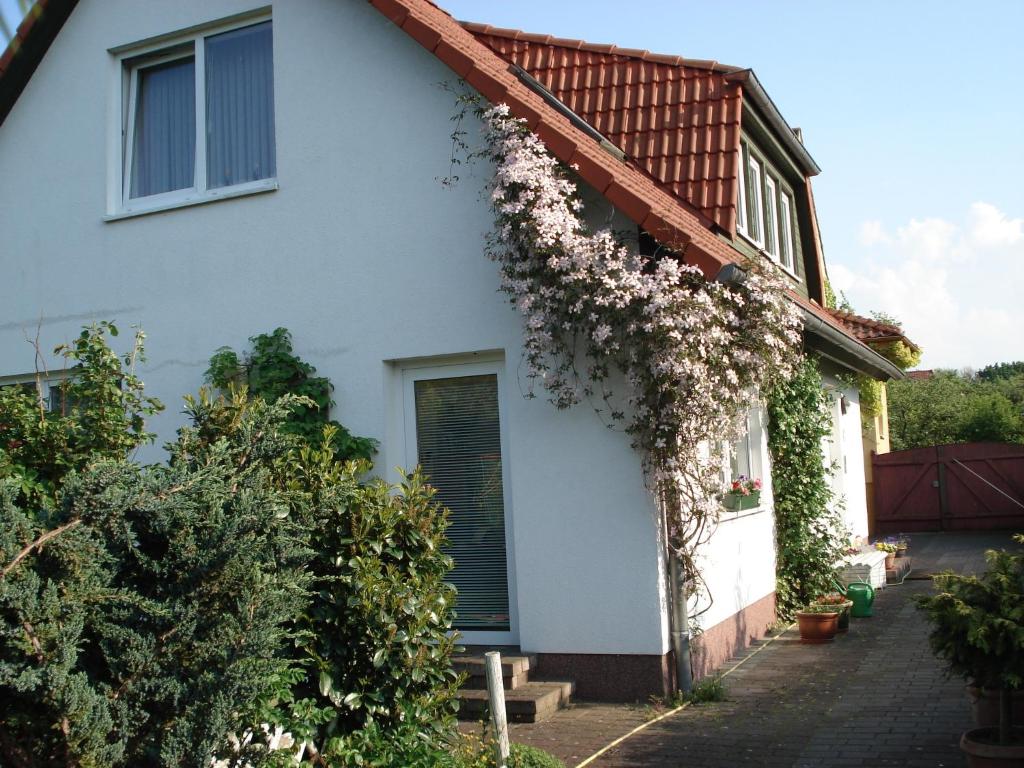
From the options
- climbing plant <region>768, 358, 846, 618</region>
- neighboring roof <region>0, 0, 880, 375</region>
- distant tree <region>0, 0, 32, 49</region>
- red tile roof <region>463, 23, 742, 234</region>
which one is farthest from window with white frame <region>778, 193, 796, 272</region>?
distant tree <region>0, 0, 32, 49</region>

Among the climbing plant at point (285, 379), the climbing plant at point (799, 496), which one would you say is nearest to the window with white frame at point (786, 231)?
the climbing plant at point (799, 496)

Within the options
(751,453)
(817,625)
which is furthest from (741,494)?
(817,625)

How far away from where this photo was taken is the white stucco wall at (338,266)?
26.0 feet

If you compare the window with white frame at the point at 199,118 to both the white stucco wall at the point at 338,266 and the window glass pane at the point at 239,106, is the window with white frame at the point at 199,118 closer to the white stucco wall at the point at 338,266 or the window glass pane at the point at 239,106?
the window glass pane at the point at 239,106

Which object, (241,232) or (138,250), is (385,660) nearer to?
(241,232)

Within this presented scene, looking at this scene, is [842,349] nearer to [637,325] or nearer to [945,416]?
[637,325]

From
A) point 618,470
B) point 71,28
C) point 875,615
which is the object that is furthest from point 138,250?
point 875,615

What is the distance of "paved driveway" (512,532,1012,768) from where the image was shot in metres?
6.27

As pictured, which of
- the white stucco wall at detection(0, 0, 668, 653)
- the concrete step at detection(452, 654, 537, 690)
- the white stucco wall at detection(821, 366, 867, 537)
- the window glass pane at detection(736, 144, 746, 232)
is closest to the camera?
the concrete step at detection(452, 654, 537, 690)

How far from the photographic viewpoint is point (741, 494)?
29.6ft

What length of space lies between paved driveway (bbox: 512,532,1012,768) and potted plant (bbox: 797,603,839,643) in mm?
222

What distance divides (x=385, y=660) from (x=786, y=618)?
6.75 meters

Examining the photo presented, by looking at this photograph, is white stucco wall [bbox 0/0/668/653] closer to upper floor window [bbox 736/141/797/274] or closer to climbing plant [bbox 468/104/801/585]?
climbing plant [bbox 468/104/801/585]

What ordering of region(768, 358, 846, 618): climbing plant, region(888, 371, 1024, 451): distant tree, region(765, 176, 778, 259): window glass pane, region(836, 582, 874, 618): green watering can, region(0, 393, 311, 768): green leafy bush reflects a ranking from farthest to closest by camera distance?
region(888, 371, 1024, 451): distant tree < region(765, 176, 778, 259): window glass pane < region(836, 582, 874, 618): green watering can < region(768, 358, 846, 618): climbing plant < region(0, 393, 311, 768): green leafy bush
